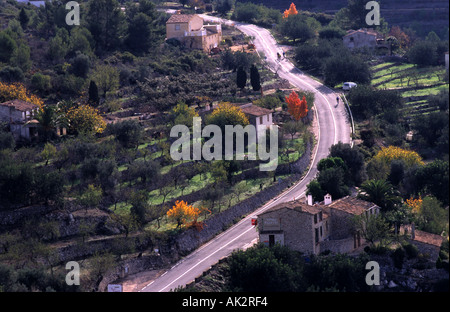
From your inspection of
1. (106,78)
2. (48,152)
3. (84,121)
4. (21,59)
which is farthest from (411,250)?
(21,59)

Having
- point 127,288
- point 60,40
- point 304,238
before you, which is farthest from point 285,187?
point 60,40

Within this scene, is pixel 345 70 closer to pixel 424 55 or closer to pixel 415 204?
pixel 424 55

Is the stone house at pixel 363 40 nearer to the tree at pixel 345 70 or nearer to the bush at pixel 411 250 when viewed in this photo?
the tree at pixel 345 70

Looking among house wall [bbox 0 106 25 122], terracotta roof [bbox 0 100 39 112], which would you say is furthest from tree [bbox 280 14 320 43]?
house wall [bbox 0 106 25 122]

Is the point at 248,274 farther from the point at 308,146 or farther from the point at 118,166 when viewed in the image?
the point at 308,146

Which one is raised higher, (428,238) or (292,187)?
(292,187)
